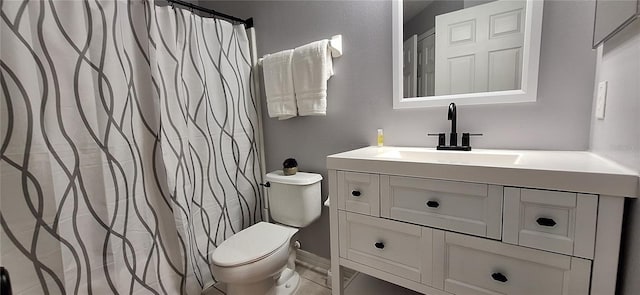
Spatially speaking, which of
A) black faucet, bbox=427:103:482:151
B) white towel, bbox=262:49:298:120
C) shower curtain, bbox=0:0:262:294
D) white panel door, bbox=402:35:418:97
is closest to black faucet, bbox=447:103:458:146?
black faucet, bbox=427:103:482:151

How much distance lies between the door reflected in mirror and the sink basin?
0.31 meters

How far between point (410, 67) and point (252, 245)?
1.30 metres

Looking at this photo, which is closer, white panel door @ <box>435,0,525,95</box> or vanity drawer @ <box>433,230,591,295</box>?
vanity drawer @ <box>433,230,591,295</box>

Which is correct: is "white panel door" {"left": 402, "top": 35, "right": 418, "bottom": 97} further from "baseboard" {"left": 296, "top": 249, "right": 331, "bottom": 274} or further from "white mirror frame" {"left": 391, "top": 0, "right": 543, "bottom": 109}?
"baseboard" {"left": 296, "top": 249, "right": 331, "bottom": 274}

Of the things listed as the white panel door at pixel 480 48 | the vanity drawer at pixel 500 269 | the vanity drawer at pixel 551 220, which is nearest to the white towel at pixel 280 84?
the white panel door at pixel 480 48

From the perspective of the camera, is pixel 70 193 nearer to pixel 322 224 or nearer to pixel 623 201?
pixel 322 224

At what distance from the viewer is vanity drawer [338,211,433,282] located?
3.29 feet

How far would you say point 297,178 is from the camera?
1629mm

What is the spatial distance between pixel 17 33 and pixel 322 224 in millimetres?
1748

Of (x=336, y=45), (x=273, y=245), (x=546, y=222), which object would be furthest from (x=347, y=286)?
(x=336, y=45)

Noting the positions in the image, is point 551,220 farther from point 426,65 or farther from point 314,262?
point 314,262

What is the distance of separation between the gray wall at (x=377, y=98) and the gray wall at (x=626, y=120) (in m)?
0.16

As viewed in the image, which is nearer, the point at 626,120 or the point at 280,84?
the point at 626,120

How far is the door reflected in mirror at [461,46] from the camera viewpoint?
114 cm
